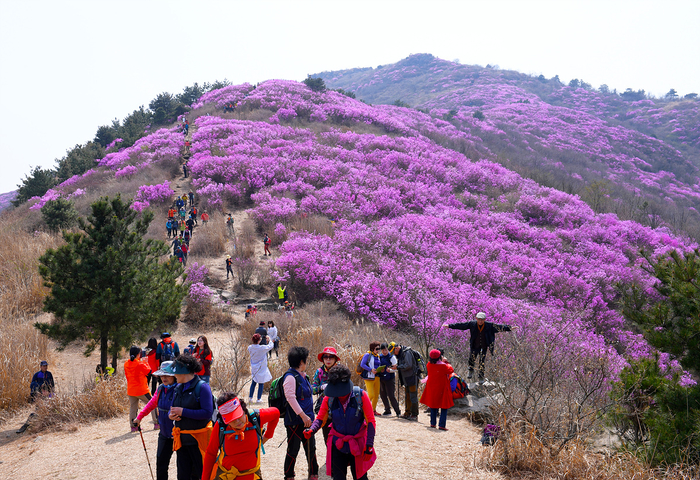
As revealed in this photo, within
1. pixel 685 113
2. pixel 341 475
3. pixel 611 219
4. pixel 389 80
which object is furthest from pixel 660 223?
pixel 389 80

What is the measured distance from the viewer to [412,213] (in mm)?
23203

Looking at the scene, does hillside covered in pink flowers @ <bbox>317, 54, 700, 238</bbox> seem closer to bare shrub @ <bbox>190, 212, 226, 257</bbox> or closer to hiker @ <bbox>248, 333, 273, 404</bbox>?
bare shrub @ <bbox>190, 212, 226, 257</bbox>

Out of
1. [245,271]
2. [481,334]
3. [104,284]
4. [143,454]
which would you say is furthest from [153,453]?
[245,271]

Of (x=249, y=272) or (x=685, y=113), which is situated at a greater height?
(x=685, y=113)

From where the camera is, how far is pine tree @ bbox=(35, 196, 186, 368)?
928 centimetres

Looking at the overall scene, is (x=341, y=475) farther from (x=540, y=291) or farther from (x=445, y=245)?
(x=445, y=245)

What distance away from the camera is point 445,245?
19609 mm

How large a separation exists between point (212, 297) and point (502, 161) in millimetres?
29688

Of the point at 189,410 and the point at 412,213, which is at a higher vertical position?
the point at 412,213

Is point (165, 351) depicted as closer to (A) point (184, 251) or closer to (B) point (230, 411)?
(B) point (230, 411)

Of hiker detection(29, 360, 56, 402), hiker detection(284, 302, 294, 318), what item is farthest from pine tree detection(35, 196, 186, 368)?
hiker detection(284, 302, 294, 318)

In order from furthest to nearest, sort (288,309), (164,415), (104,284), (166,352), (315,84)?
(315,84) < (288,309) < (104,284) < (166,352) < (164,415)

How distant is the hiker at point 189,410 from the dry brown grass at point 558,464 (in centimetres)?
338

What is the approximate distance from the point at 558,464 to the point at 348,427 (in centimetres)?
280
